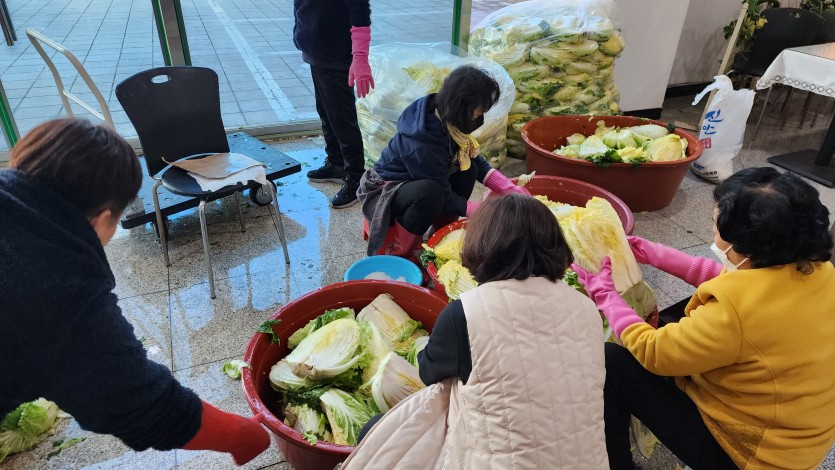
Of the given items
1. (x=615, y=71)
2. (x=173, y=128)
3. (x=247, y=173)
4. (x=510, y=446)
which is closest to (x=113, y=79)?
(x=173, y=128)

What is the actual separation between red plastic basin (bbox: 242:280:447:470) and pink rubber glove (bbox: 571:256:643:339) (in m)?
0.57

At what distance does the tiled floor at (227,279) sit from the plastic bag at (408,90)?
409mm

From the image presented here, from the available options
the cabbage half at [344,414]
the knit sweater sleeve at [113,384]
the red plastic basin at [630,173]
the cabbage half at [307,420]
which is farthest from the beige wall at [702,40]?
the knit sweater sleeve at [113,384]

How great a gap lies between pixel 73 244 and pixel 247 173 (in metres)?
1.60

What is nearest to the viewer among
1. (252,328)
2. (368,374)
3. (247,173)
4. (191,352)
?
(368,374)

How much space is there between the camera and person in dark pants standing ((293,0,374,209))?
9.70 feet

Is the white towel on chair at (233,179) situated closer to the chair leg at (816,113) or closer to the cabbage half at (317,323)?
the cabbage half at (317,323)

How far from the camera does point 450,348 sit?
3.88ft

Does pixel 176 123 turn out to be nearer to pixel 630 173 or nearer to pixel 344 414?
pixel 344 414

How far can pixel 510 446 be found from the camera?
3.62 feet

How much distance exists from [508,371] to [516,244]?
0.28 metres

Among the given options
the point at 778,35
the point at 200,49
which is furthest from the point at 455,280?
the point at 778,35

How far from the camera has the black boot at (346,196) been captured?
133 inches

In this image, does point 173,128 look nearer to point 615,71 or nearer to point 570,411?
point 570,411
